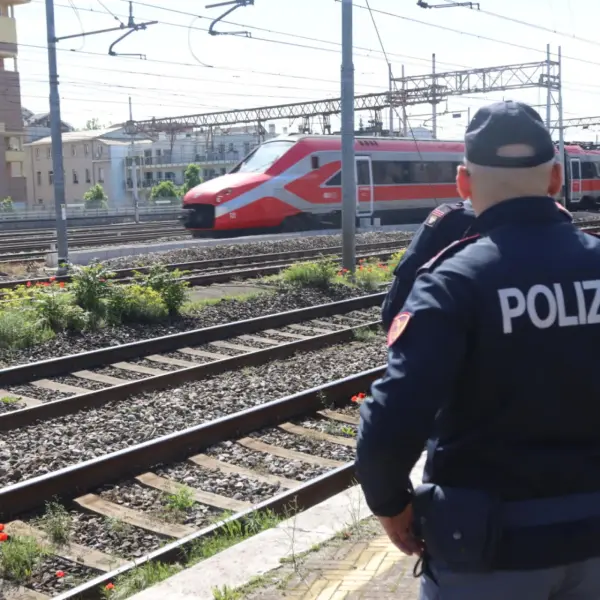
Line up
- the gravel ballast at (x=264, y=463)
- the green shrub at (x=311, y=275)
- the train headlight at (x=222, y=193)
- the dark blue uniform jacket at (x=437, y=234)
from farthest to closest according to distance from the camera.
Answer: the train headlight at (x=222, y=193)
the green shrub at (x=311, y=275)
the gravel ballast at (x=264, y=463)
the dark blue uniform jacket at (x=437, y=234)

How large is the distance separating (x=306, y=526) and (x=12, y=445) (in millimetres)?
3106

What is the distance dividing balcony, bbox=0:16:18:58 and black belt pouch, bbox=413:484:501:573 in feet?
194

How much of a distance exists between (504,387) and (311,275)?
44.5 feet

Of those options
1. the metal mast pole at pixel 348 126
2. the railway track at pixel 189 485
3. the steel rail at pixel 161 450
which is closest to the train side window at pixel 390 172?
the metal mast pole at pixel 348 126

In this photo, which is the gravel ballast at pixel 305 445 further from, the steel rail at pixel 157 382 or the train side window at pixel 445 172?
the train side window at pixel 445 172

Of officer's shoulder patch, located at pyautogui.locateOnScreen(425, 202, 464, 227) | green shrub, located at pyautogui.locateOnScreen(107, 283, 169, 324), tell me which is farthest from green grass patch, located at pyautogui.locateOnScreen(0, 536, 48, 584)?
green shrub, located at pyautogui.locateOnScreen(107, 283, 169, 324)

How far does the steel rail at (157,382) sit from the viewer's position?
7.50 m

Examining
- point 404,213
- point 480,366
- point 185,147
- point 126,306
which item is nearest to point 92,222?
point 404,213

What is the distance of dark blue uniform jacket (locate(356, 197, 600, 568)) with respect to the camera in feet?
6.15

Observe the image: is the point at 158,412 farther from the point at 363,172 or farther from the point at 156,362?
the point at 363,172

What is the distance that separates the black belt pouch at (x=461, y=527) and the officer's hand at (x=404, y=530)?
0.06m

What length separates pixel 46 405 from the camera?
25.0 feet

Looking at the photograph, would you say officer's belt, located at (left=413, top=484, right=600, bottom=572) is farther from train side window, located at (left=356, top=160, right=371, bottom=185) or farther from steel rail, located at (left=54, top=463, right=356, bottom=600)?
train side window, located at (left=356, top=160, right=371, bottom=185)

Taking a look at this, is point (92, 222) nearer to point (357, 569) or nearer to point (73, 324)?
point (73, 324)
